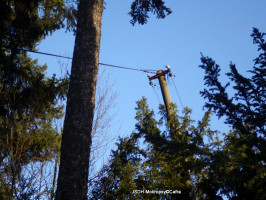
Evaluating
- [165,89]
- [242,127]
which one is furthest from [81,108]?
[165,89]

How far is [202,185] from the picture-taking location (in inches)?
322

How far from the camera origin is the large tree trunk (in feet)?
11.8

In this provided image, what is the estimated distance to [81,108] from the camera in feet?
13.8

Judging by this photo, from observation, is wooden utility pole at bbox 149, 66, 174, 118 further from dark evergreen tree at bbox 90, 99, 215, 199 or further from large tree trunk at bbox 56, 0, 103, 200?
large tree trunk at bbox 56, 0, 103, 200

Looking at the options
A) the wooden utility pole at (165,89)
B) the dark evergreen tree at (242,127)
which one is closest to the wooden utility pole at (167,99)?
the wooden utility pole at (165,89)

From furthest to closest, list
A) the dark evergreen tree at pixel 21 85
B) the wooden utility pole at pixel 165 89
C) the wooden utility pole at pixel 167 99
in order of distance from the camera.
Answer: the wooden utility pole at pixel 165 89 < the wooden utility pole at pixel 167 99 < the dark evergreen tree at pixel 21 85

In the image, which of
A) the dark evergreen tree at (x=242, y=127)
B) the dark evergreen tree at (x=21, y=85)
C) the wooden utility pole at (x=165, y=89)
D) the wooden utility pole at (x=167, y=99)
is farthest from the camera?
the wooden utility pole at (x=165, y=89)

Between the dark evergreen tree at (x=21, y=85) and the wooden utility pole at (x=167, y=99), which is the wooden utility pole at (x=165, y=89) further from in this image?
the dark evergreen tree at (x=21, y=85)

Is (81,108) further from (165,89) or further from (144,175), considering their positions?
(165,89)

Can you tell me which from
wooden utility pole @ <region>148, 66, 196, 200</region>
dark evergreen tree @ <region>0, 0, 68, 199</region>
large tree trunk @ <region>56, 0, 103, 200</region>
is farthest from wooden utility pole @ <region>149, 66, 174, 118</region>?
large tree trunk @ <region>56, 0, 103, 200</region>

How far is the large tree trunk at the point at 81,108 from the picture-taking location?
3.60 m

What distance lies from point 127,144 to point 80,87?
4.04 m

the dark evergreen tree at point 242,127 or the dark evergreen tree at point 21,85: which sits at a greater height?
the dark evergreen tree at point 21,85

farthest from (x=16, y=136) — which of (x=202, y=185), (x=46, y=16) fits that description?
(x=202, y=185)
